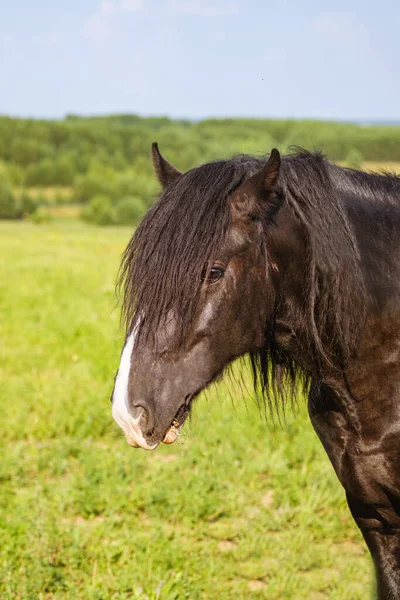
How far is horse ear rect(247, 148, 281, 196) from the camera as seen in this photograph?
1980 mm

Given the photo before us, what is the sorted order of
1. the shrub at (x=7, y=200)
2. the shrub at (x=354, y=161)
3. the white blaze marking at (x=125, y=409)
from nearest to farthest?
the white blaze marking at (x=125, y=409) < the shrub at (x=354, y=161) < the shrub at (x=7, y=200)

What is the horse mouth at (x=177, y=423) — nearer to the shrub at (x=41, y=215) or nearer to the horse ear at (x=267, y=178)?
the horse ear at (x=267, y=178)

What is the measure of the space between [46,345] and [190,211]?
19.7ft

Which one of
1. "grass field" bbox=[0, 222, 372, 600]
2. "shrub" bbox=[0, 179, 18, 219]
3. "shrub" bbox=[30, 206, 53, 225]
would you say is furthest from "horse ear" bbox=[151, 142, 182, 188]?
"shrub" bbox=[30, 206, 53, 225]

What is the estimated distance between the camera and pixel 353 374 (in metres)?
2.37

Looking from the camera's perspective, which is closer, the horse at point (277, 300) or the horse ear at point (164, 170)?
the horse at point (277, 300)

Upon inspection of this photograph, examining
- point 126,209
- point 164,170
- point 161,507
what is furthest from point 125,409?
point 126,209

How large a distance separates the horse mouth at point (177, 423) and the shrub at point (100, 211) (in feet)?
92.0

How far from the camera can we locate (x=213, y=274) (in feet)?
6.67

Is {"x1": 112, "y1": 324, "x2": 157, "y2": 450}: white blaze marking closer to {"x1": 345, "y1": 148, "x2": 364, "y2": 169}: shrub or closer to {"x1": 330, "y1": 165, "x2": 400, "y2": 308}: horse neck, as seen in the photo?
{"x1": 330, "y1": 165, "x2": 400, "y2": 308}: horse neck

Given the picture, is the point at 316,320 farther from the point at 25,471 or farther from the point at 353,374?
the point at 25,471

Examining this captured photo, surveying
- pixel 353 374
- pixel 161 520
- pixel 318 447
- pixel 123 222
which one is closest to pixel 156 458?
pixel 161 520

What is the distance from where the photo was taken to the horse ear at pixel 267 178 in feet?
6.50

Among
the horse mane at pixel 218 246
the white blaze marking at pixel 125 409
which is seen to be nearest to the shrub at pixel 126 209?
the horse mane at pixel 218 246
